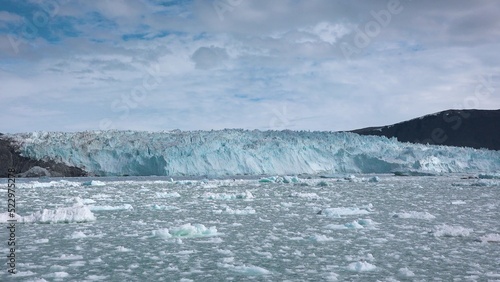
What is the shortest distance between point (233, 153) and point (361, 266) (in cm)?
2769

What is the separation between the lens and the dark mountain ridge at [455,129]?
72625 millimetres

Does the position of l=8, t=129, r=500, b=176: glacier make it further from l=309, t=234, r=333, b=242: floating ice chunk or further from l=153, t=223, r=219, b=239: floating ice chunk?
l=309, t=234, r=333, b=242: floating ice chunk

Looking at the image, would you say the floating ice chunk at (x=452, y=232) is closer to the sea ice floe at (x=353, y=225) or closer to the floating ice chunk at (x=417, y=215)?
the sea ice floe at (x=353, y=225)

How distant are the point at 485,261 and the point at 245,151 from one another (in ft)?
90.2

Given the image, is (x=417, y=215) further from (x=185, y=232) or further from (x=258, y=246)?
(x=185, y=232)

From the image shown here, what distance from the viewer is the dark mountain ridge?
238ft

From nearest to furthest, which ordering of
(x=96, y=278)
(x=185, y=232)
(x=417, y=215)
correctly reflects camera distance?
(x=96, y=278), (x=185, y=232), (x=417, y=215)

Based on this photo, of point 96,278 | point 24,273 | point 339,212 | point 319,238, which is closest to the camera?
point 96,278

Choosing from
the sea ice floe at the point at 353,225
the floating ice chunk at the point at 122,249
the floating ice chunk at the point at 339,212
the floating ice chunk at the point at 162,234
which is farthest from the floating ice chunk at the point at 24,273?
the floating ice chunk at the point at 339,212

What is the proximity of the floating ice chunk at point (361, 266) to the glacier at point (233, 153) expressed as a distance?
26771mm

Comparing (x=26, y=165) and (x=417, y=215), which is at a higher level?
(x=26, y=165)

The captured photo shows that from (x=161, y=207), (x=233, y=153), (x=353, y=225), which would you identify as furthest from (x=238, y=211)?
(x=233, y=153)

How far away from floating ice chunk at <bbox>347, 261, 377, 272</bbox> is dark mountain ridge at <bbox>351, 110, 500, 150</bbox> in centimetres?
6990

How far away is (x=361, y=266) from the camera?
219 inches
